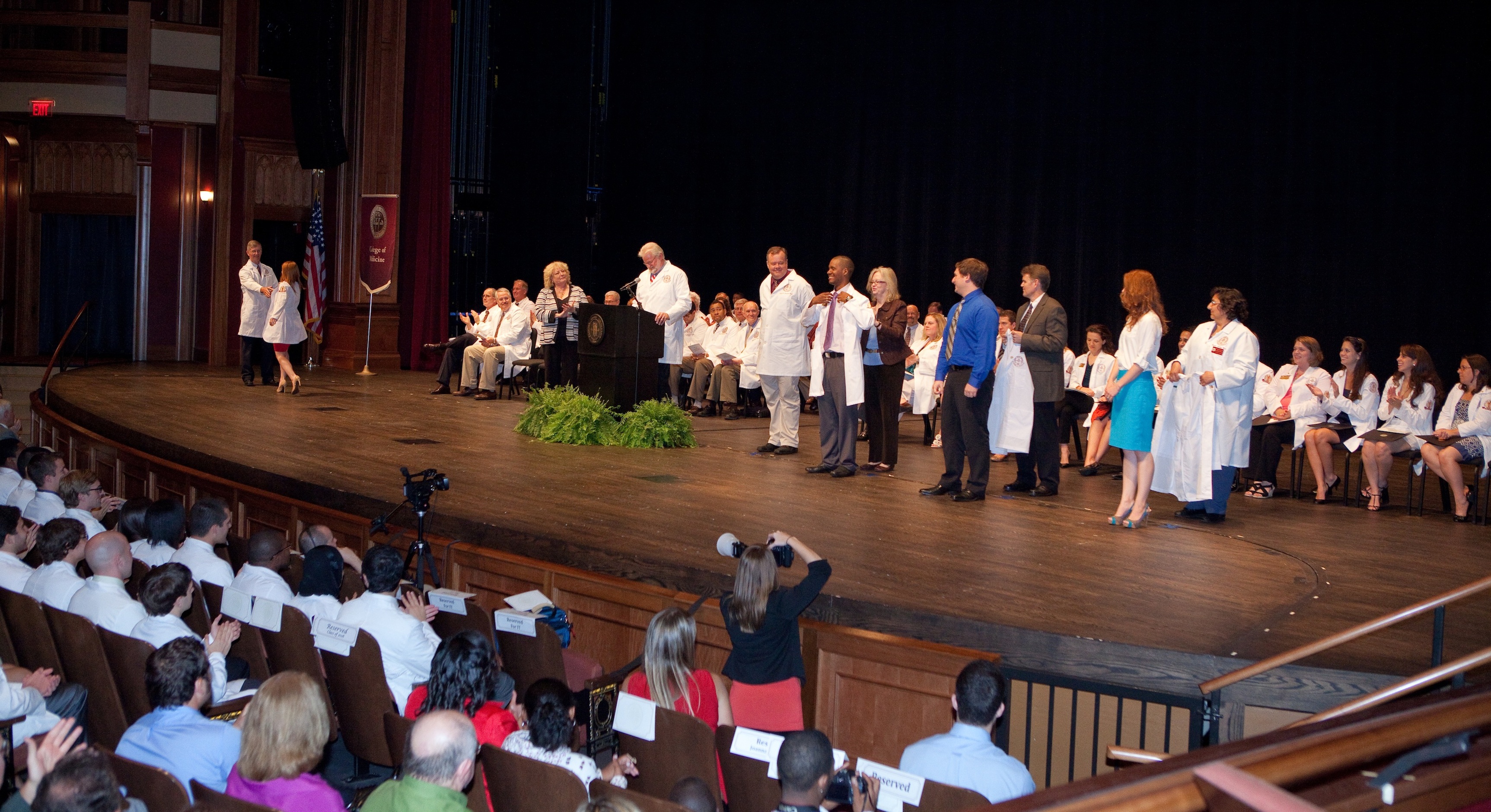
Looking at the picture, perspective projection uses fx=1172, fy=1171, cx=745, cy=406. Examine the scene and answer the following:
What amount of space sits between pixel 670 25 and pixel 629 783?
12.3 m

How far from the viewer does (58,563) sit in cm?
416

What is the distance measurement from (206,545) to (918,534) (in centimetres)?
300

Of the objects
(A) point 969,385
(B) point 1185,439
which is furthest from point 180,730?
(B) point 1185,439

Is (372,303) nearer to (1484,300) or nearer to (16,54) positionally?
(16,54)

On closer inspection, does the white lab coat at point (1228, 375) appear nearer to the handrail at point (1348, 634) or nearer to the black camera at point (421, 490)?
the handrail at point (1348, 634)

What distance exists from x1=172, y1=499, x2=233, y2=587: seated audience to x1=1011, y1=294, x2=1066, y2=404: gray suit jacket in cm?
414

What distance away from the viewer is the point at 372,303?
13898 mm

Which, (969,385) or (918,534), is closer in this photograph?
(918,534)

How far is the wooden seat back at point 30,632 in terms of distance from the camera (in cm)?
375

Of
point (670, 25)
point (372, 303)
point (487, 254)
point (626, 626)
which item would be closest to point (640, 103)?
point (670, 25)

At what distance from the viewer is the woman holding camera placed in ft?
11.9

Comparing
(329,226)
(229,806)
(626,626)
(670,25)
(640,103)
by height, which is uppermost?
(670,25)

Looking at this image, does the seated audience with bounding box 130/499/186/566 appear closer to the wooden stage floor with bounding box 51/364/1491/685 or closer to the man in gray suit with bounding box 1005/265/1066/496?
the wooden stage floor with bounding box 51/364/1491/685

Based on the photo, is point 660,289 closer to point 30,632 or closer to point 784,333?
point 784,333
